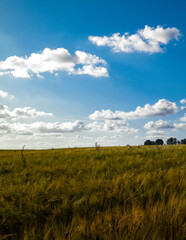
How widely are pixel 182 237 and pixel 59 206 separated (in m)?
1.46

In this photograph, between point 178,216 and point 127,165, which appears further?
point 127,165

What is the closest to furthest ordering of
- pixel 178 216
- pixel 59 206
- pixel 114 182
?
pixel 178 216 → pixel 59 206 → pixel 114 182

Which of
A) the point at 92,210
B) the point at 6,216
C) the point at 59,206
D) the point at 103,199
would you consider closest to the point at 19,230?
the point at 6,216

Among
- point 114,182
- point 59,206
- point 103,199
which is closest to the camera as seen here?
point 59,206

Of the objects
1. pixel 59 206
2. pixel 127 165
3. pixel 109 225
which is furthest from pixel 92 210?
pixel 127 165

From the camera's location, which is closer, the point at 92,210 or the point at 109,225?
the point at 109,225

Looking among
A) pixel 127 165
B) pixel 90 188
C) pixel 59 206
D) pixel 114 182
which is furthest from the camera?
pixel 127 165

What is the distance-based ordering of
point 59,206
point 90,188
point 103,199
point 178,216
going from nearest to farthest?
point 178,216 < point 59,206 < point 103,199 < point 90,188

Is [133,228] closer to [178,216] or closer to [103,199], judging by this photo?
[178,216]

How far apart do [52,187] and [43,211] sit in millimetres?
745

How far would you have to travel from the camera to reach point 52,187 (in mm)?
3168

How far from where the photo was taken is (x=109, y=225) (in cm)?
176

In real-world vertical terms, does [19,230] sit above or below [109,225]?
below

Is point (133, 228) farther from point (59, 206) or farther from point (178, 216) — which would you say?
point (59, 206)
